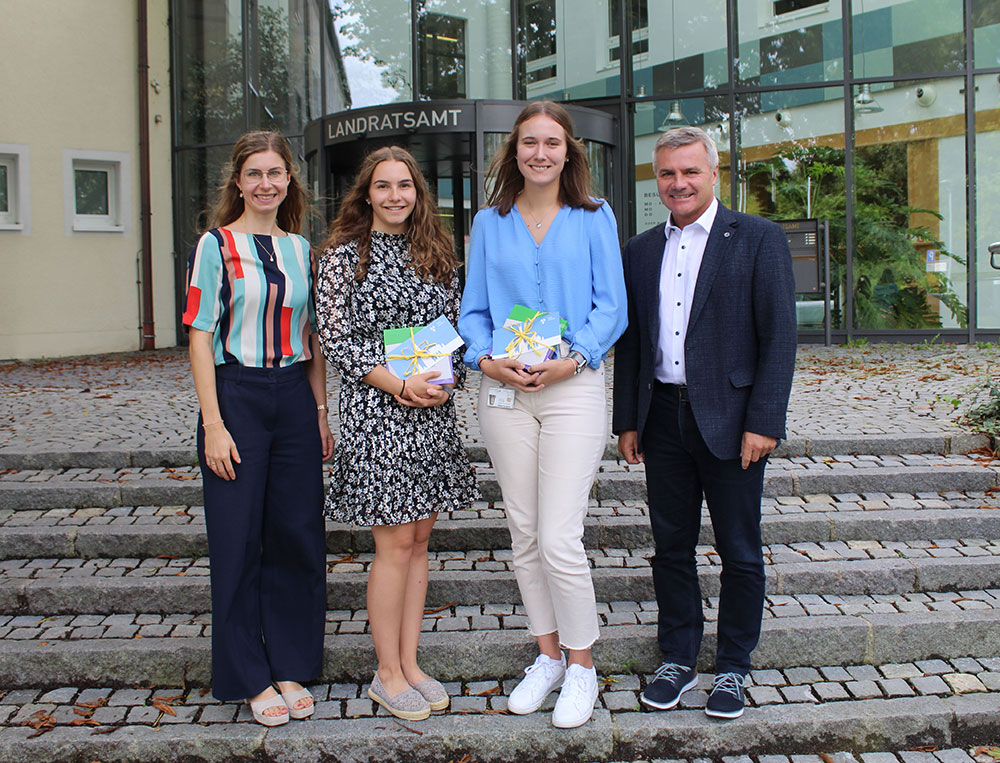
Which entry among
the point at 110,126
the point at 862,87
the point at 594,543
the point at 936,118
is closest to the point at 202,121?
the point at 110,126

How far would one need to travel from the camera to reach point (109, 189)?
1440 centimetres

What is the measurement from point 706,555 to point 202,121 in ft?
41.7

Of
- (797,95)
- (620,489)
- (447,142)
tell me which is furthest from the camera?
(797,95)

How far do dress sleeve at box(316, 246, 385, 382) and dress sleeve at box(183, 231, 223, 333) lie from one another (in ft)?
1.17

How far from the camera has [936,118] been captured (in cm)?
1205

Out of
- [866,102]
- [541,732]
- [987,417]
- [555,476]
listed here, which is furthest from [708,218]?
[866,102]

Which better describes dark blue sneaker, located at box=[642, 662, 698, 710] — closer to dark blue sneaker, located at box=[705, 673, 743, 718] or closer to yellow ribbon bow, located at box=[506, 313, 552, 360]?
dark blue sneaker, located at box=[705, 673, 743, 718]

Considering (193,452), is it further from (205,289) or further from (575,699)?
(575,699)

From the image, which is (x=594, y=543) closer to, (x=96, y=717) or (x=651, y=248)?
(x=651, y=248)

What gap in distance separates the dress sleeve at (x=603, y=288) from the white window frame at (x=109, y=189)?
12.7 meters

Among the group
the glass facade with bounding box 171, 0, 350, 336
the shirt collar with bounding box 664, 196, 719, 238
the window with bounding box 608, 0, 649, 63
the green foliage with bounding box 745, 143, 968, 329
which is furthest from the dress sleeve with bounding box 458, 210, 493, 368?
the glass facade with bounding box 171, 0, 350, 336

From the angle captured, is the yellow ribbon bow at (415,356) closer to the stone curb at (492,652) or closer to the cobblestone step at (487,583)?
the stone curb at (492,652)

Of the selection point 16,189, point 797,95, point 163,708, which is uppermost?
point 797,95

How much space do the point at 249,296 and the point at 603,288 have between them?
50.0 inches
